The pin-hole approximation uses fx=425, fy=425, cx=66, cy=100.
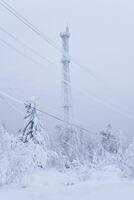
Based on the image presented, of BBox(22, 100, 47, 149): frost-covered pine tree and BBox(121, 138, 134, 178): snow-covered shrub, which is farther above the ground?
BBox(22, 100, 47, 149): frost-covered pine tree

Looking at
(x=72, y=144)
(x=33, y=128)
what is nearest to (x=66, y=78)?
(x=33, y=128)

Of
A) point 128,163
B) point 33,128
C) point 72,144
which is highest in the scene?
point 72,144

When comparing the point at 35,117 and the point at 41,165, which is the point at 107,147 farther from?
the point at 41,165

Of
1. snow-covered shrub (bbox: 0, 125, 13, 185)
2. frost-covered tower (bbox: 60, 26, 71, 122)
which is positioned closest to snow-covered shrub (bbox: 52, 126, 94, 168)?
frost-covered tower (bbox: 60, 26, 71, 122)

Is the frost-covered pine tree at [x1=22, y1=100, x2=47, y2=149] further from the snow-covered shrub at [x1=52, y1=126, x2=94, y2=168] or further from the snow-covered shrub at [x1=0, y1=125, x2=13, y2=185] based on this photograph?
the snow-covered shrub at [x1=52, y1=126, x2=94, y2=168]

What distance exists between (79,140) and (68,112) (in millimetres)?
28249

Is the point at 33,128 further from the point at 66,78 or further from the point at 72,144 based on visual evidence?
the point at 72,144

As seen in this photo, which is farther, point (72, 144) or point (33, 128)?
point (72, 144)

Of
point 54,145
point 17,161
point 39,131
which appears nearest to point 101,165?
point 17,161

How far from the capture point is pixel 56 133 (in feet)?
246

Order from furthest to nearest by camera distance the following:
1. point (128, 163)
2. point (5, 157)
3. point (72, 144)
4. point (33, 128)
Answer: point (72, 144) < point (33, 128) < point (128, 163) < point (5, 157)

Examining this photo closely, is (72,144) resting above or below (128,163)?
above

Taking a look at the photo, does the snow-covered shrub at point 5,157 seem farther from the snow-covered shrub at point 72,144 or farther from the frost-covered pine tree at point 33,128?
the snow-covered shrub at point 72,144

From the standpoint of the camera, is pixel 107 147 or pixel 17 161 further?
pixel 107 147
